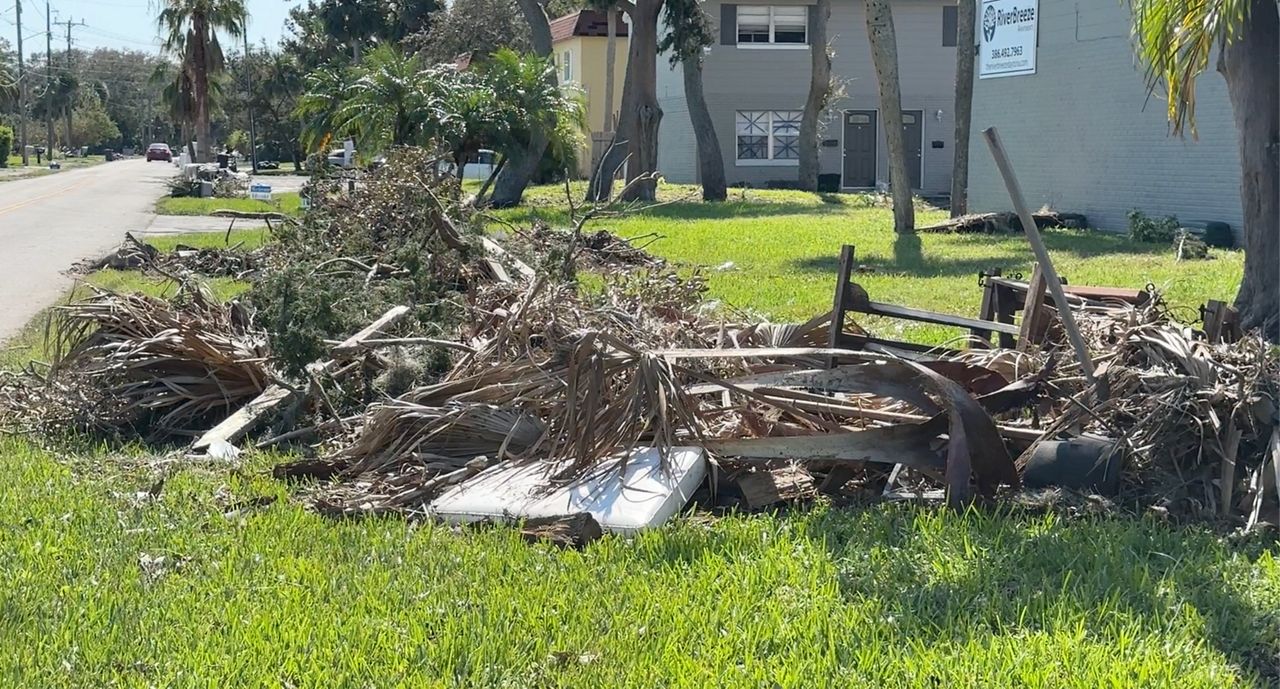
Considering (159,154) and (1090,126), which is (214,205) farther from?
(159,154)

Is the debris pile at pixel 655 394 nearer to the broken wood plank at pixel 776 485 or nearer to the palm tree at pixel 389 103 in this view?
the broken wood plank at pixel 776 485

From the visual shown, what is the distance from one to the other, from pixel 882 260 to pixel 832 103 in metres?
23.3

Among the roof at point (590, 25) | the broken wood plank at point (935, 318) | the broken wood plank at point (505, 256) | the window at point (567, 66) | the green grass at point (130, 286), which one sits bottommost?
the green grass at point (130, 286)

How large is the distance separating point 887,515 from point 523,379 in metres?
1.78

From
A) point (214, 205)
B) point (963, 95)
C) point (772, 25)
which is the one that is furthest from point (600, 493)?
point (772, 25)

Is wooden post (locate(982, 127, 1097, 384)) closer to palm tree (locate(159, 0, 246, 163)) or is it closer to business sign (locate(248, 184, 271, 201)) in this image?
business sign (locate(248, 184, 271, 201))

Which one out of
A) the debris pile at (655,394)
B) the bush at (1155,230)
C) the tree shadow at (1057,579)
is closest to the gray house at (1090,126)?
the bush at (1155,230)

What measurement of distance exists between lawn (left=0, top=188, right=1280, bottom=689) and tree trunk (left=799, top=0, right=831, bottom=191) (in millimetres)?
29919

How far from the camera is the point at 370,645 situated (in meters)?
4.05

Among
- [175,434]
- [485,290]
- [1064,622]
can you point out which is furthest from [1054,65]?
[1064,622]

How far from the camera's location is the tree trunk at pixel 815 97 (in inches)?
1351

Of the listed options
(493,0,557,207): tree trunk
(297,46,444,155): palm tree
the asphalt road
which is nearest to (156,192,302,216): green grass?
the asphalt road

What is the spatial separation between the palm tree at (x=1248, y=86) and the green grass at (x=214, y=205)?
78.6ft

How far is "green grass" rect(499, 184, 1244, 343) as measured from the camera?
487 inches
